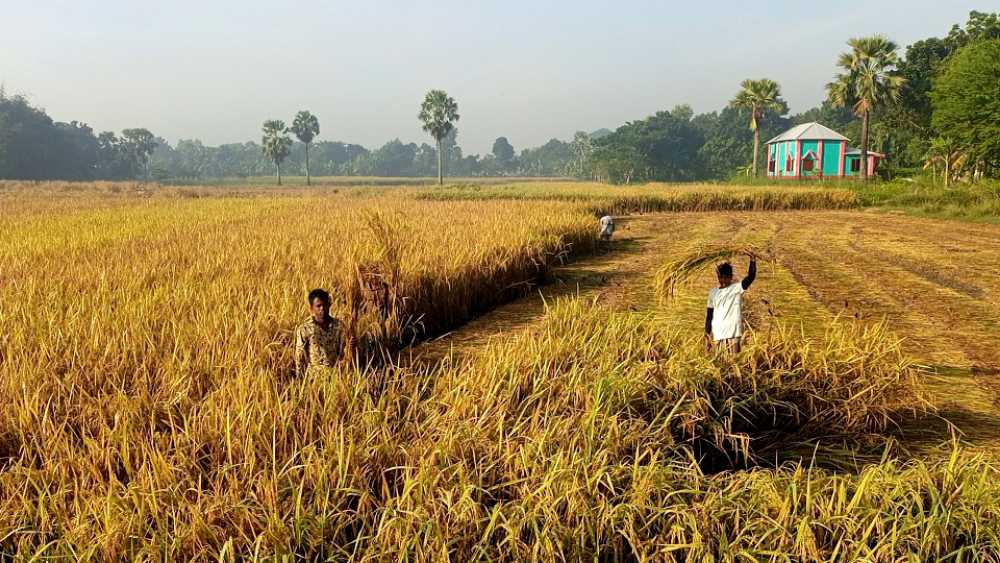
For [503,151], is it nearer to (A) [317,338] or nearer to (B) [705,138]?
(B) [705,138]

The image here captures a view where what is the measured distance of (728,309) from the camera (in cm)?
447

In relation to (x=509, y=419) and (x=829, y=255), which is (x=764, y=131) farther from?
(x=509, y=419)

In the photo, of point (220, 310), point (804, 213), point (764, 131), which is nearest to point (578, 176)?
point (764, 131)

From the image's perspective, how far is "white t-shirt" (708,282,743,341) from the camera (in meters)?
4.40

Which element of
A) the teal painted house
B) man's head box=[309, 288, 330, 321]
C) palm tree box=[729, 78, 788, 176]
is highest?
palm tree box=[729, 78, 788, 176]

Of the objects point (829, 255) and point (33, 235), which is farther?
point (829, 255)

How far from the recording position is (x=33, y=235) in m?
9.62

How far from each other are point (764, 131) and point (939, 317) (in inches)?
2775

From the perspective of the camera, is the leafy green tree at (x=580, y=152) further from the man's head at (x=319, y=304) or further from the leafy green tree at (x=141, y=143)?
the man's head at (x=319, y=304)

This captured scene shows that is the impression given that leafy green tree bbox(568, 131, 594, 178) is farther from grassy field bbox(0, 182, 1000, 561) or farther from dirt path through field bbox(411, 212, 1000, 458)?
grassy field bbox(0, 182, 1000, 561)

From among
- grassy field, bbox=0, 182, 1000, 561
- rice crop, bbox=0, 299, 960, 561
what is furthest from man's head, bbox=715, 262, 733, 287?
rice crop, bbox=0, 299, 960, 561

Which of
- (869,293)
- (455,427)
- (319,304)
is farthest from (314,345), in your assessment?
(869,293)

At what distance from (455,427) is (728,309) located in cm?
249

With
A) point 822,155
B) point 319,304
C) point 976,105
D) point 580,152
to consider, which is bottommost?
point 319,304
